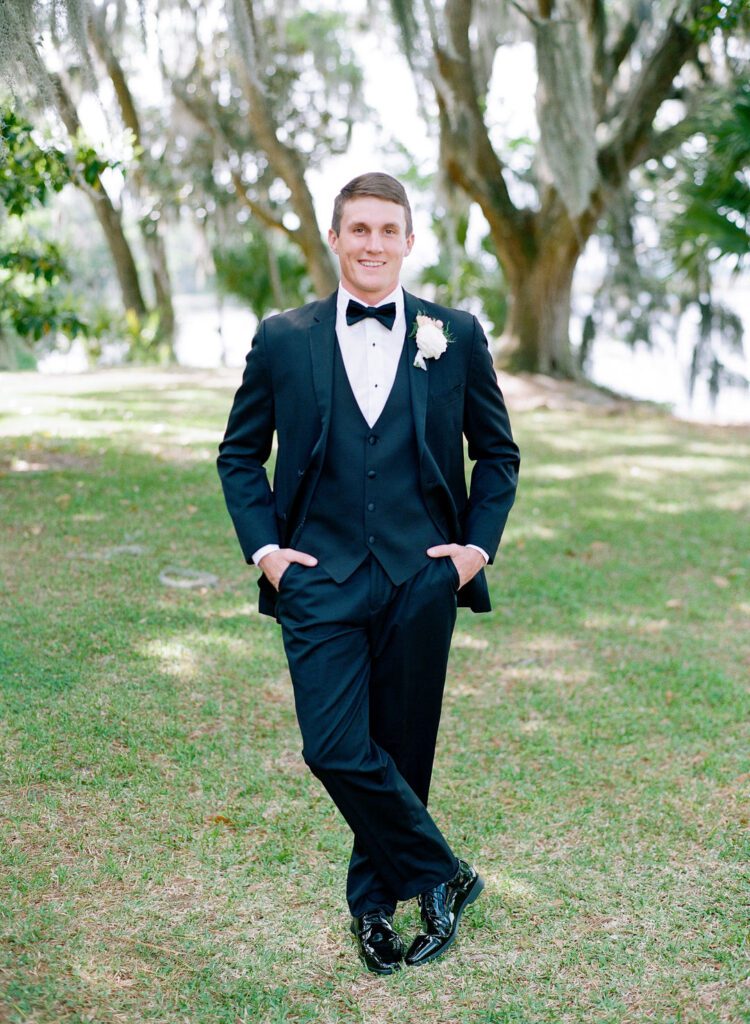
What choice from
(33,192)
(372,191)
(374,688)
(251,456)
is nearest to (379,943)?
(374,688)

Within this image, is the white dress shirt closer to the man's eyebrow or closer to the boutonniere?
the boutonniere

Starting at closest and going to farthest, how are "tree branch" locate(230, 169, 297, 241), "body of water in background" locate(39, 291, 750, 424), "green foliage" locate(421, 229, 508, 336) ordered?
"tree branch" locate(230, 169, 297, 241) → "green foliage" locate(421, 229, 508, 336) → "body of water in background" locate(39, 291, 750, 424)

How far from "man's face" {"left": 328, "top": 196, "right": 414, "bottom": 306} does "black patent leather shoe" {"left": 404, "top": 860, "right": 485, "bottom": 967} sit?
1665mm

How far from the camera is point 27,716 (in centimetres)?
471

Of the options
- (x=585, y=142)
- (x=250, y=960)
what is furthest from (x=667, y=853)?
(x=585, y=142)

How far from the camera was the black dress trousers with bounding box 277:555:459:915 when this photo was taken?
9.59 ft

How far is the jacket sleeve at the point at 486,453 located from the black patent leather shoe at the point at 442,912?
989 millimetres

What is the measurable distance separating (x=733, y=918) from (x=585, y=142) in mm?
10175

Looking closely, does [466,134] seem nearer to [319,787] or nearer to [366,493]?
[319,787]

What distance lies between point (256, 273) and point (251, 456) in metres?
18.3

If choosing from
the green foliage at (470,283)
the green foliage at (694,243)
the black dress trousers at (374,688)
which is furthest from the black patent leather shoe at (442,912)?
the green foliage at (470,283)

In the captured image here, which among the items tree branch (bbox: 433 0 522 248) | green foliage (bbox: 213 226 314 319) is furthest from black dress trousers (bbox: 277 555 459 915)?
green foliage (bbox: 213 226 314 319)

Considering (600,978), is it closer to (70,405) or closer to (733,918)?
(733,918)

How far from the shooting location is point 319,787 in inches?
171
